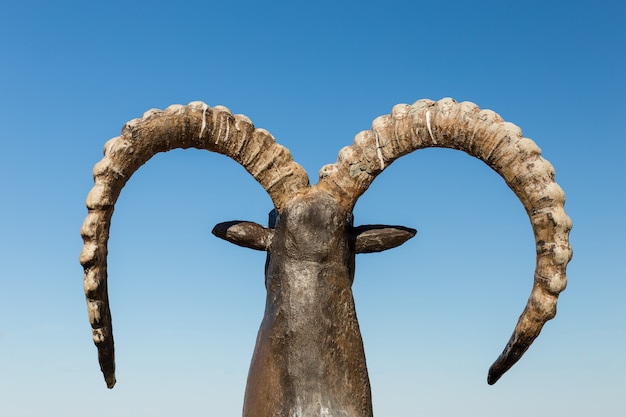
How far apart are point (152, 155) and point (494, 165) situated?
3300 mm

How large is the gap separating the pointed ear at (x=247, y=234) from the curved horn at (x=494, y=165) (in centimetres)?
78

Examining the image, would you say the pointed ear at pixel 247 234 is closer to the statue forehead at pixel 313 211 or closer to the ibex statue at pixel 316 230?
the ibex statue at pixel 316 230

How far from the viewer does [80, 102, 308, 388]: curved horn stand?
30.5 ft

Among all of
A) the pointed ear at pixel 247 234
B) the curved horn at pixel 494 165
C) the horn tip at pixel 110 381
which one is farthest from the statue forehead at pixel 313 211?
the horn tip at pixel 110 381

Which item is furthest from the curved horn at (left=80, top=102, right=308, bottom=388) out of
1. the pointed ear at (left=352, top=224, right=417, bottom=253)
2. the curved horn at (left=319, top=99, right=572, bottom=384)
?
the pointed ear at (left=352, top=224, right=417, bottom=253)

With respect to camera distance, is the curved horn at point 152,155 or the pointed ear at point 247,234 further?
the pointed ear at point 247,234

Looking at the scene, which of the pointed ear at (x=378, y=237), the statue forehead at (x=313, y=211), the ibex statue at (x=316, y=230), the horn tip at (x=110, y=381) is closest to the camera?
the ibex statue at (x=316, y=230)

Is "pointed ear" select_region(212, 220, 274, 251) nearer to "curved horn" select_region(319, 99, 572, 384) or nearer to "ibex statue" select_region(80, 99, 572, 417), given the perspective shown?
"ibex statue" select_region(80, 99, 572, 417)

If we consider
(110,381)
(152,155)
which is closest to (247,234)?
(152,155)

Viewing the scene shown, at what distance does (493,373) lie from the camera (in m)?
9.98

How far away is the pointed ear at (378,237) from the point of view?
10109 millimetres

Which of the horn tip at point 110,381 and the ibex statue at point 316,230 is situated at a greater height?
the ibex statue at point 316,230

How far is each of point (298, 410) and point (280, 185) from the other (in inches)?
87.0

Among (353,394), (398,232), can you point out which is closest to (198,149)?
(398,232)
